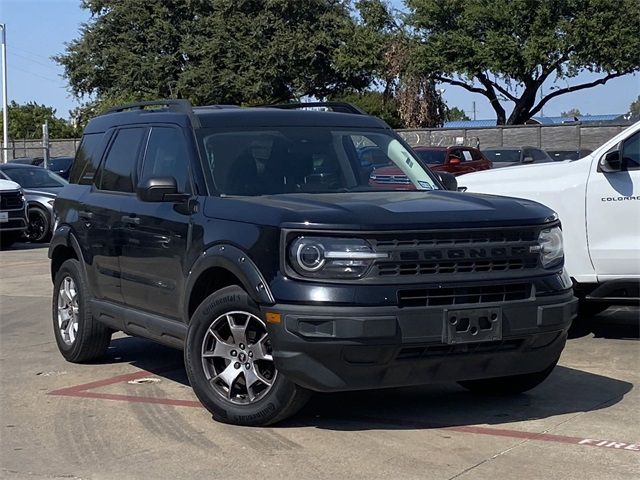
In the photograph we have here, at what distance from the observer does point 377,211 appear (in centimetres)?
592

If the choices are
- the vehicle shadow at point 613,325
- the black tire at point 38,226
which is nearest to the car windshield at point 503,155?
the black tire at point 38,226

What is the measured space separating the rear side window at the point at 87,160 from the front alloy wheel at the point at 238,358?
2.62 meters

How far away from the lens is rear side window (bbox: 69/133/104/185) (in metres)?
8.39

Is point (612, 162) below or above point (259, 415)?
above

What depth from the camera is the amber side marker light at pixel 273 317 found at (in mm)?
5691

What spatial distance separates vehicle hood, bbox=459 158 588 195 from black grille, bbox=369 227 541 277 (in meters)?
3.30

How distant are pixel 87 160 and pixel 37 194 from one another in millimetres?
13873

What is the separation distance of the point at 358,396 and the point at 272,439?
127 cm

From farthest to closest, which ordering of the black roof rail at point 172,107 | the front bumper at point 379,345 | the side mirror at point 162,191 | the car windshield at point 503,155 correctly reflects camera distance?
1. the car windshield at point 503,155
2. the black roof rail at point 172,107
3. the side mirror at point 162,191
4. the front bumper at point 379,345

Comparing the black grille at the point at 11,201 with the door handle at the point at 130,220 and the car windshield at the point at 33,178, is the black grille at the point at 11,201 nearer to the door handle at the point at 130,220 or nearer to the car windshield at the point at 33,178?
the car windshield at the point at 33,178

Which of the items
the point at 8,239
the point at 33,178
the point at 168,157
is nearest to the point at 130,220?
the point at 168,157

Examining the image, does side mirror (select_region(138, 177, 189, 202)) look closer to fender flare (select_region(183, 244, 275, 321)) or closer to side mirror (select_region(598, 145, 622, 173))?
fender flare (select_region(183, 244, 275, 321))

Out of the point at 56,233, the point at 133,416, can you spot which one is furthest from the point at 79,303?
the point at 133,416

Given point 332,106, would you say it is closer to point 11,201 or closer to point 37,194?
point 11,201
